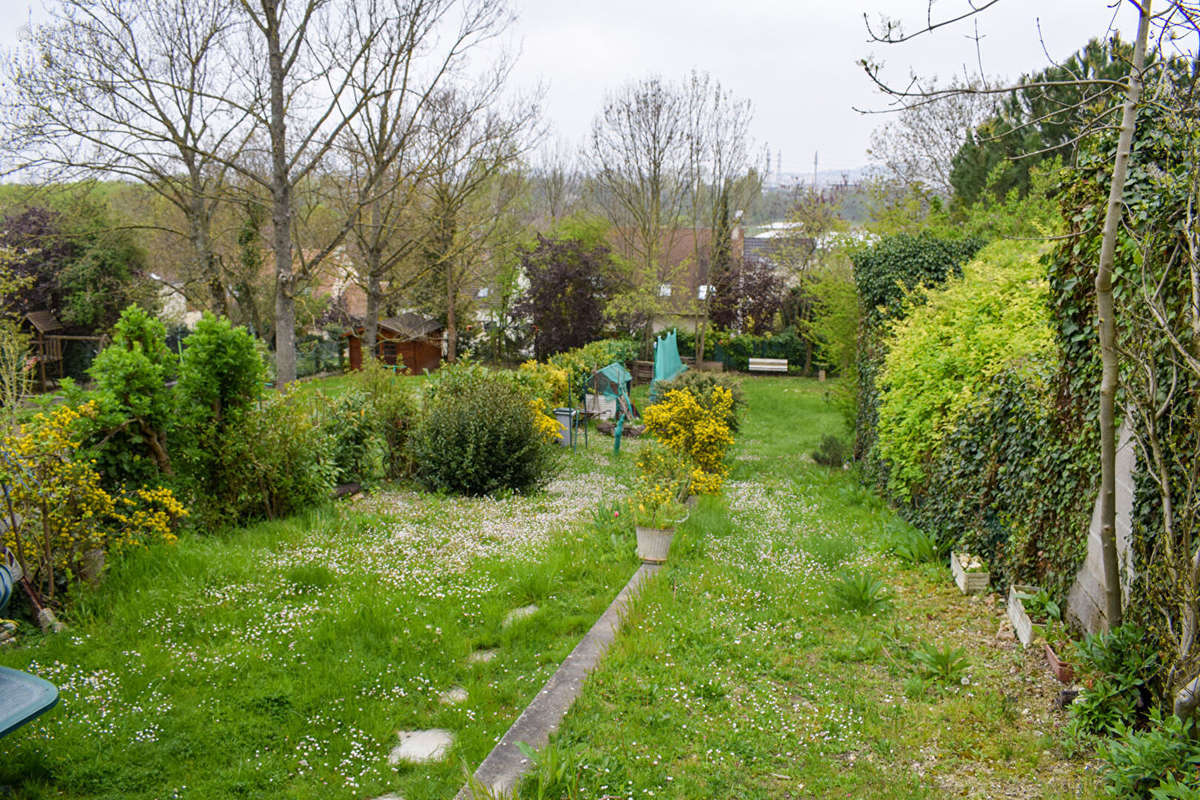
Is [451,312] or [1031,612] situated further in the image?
[451,312]

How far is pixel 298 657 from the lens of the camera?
437 cm

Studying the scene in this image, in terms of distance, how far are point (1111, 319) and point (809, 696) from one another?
7.79ft

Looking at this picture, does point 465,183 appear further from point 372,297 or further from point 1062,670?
point 1062,670

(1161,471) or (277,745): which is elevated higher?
(1161,471)

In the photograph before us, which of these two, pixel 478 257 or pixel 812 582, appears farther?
pixel 478 257

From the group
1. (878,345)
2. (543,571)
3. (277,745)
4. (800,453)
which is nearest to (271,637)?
(277,745)

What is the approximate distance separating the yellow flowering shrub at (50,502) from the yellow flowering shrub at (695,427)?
7.31m

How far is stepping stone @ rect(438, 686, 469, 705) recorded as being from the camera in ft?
13.3

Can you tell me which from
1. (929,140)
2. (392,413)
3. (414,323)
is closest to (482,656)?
(392,413)

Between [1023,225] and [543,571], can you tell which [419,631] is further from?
[1023,225]

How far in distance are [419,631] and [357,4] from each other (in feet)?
44.7

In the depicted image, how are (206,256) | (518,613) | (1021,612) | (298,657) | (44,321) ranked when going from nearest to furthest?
(298,657) < (1021,612) < (518,613) < (206,256) < (44,321)

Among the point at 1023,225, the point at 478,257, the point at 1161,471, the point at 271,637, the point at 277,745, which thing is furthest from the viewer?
the point at 478,257

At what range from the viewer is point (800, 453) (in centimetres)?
1464
